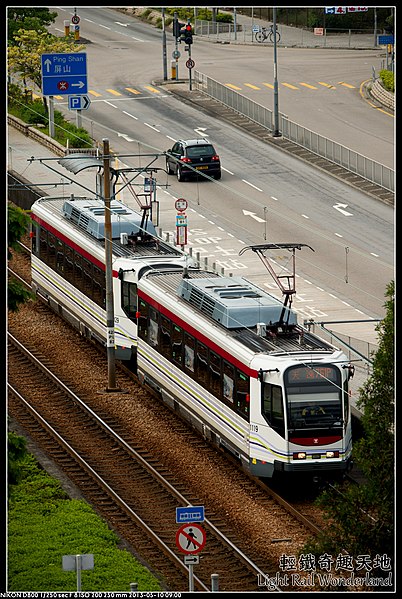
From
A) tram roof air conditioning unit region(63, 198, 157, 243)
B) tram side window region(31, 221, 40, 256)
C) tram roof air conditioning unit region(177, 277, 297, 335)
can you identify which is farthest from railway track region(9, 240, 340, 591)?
tram side window region(31, 221, 40, 256)

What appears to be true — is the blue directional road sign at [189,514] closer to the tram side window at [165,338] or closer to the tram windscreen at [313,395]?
the tram windscreen at [313,395]

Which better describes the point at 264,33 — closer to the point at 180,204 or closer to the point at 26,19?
the point at 26,19

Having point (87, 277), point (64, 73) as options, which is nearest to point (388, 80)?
point (64, 73)

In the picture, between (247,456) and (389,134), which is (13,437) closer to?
(247,456)

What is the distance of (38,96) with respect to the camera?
3012 inches

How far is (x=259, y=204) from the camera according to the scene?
60.5m

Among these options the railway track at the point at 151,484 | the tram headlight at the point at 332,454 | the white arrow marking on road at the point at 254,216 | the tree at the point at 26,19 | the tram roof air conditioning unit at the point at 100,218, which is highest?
the tree at the point at 26,19

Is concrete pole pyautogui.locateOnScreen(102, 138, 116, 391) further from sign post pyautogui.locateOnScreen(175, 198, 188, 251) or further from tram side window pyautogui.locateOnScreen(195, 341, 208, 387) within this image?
sign post pyautogui.locateOnScreen(175, 198, 188, 251)

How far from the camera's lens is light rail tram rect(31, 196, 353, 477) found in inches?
1212

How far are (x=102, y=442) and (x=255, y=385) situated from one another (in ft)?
20.9

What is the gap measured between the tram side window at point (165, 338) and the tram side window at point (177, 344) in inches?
10.3

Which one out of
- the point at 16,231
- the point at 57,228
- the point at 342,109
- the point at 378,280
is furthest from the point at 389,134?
the point at 16,231

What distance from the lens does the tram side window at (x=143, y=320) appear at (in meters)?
38.4

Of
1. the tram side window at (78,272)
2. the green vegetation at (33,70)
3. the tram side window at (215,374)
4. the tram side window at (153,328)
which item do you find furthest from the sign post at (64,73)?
the tram side window at (215,374)
